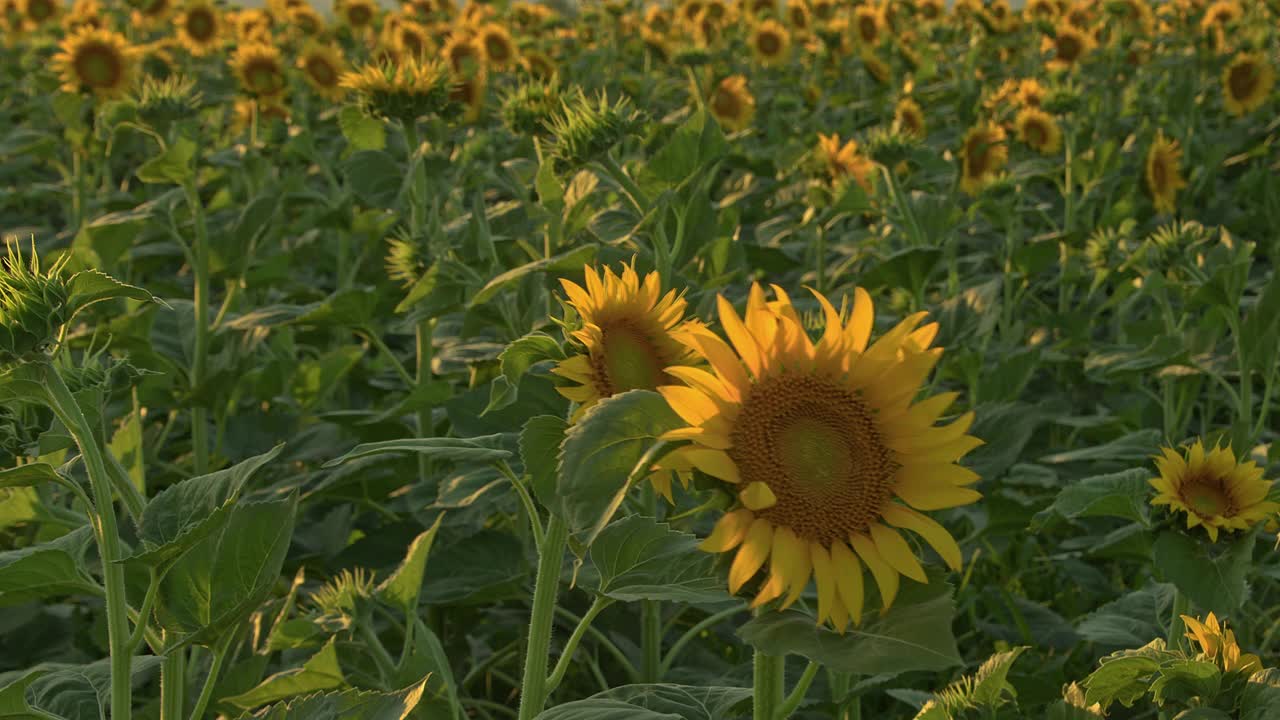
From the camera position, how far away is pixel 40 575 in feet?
3.72

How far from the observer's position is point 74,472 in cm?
202

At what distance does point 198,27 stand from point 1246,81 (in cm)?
495

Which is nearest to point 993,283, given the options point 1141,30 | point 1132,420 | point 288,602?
point 1132,420

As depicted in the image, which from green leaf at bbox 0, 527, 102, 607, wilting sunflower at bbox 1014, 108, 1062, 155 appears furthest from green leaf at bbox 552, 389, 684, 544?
wilting sunflower at bbox 1014, 108, 1062, 155

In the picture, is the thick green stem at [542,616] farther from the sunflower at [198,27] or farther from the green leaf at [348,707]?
the sunflower at [198,27]

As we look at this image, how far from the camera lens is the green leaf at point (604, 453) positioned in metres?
0.86

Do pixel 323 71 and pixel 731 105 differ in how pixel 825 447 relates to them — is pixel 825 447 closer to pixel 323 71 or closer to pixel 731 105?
pixel 731 105

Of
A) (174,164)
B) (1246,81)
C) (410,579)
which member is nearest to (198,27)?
(174,164)

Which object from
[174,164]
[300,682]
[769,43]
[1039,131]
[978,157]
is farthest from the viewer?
[769,43]

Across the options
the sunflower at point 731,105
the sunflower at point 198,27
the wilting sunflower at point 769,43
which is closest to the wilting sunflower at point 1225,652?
the sunflower at point 731,105

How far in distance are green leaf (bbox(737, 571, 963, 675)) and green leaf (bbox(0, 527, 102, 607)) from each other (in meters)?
0.65

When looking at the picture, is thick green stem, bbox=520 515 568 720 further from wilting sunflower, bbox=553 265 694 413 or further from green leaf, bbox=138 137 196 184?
green leaf, bbox=138 137 196 184

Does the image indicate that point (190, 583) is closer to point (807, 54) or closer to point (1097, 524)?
point (1097, 524)

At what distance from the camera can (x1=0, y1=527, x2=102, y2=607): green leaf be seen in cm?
110
